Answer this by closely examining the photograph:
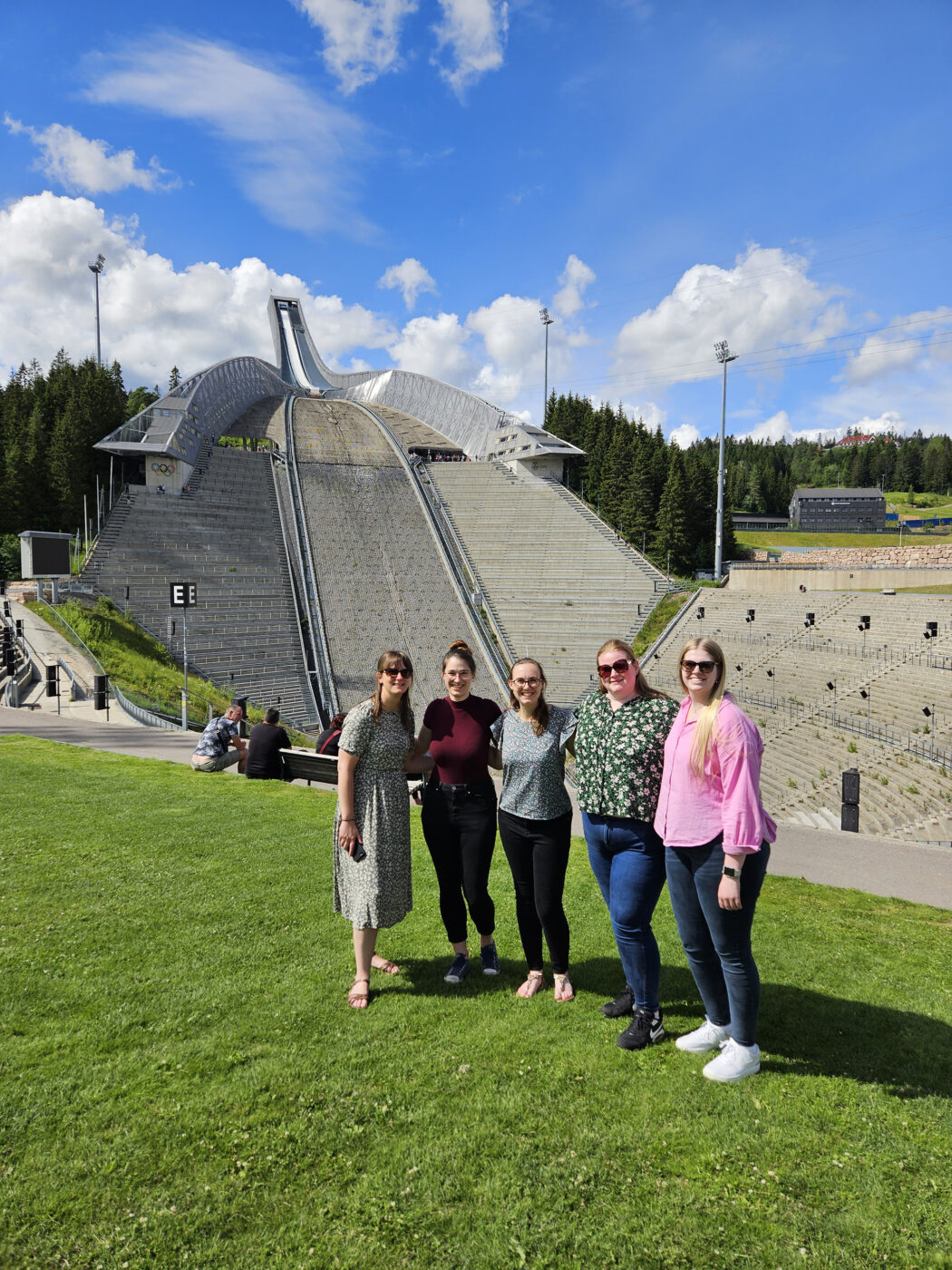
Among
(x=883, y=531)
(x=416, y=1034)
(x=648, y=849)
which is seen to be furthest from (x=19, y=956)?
(x=883, y=531)

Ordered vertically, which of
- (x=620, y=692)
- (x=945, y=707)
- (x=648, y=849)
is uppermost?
A: (x=620, y=692)

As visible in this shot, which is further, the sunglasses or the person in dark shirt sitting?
the person in dark shirt sitting

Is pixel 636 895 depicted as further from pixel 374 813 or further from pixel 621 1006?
pixel 374 813

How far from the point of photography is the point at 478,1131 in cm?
266

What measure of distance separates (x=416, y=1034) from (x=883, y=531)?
83.8 m

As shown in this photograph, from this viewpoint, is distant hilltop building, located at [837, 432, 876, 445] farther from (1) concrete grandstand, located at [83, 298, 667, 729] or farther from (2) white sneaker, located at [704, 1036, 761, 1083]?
(2) white sneaker, located at [704, 1036, 761, 1083]

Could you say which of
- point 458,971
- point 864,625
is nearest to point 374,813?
point 458,971

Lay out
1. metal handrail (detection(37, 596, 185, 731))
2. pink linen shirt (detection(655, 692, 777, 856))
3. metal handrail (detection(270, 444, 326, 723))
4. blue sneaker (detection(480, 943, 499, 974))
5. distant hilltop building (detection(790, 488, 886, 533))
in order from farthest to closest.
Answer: distant hilltop building (detection(790, 488, 886, 533)) → metal handrail (detection(270, 444, 326, 723)) → metal handrail (detection(37, 596, 185, 731)) → blue sneaker (detection(480, 943, 499, 974)) → pink linen shirt (detection(655, 692, 777, 856))

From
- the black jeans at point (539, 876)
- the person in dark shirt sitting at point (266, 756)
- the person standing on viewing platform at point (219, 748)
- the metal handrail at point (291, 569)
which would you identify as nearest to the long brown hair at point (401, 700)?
the black jeans at point (539, 876)

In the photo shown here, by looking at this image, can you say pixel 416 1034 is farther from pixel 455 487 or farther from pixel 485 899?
pixel 455 487

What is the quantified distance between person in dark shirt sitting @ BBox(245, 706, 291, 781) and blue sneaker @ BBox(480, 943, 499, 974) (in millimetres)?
6251

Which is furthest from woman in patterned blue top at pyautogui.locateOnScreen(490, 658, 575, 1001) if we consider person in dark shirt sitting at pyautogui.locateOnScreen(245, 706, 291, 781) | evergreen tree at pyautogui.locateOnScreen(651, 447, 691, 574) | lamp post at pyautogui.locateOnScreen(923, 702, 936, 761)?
evergreen tree at pyautogui.locateOnScreen(651, 447, 691, 574)

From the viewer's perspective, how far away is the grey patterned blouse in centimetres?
364

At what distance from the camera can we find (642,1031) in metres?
3.33
